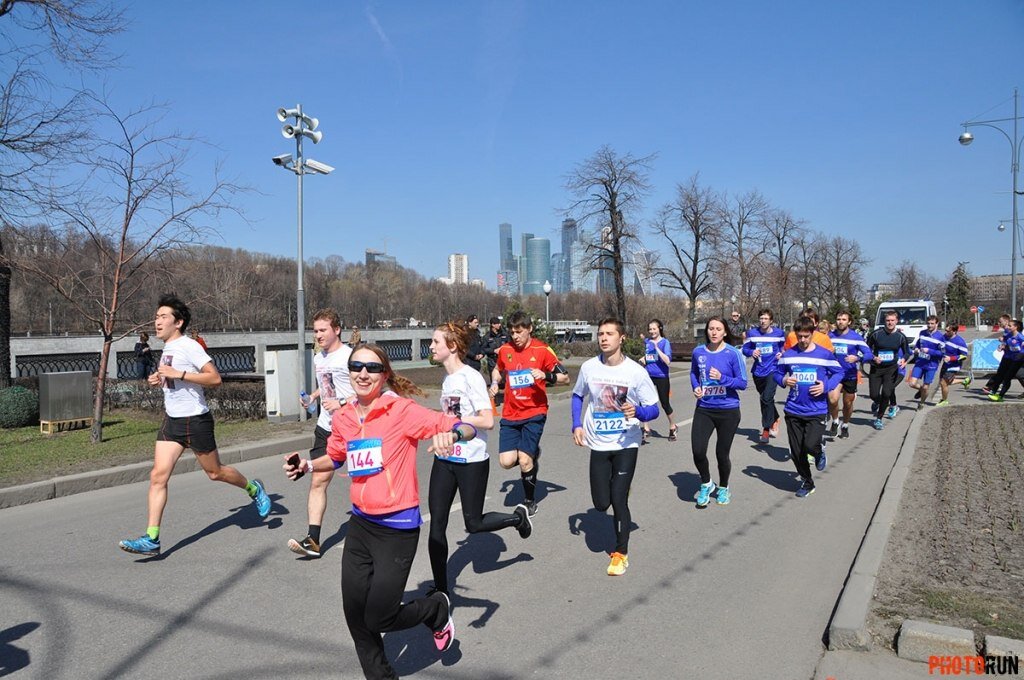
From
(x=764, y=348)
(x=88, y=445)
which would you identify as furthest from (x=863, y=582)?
(x=88, y=445)

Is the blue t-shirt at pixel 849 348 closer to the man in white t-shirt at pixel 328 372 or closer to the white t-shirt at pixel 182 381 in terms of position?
the man in white t-shirt at pixel 328 372

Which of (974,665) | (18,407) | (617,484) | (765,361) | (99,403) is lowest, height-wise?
(974,665)

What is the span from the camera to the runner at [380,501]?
11.4 ft

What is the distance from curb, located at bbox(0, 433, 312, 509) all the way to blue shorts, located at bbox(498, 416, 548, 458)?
4.34m

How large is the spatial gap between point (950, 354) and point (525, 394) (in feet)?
41.7

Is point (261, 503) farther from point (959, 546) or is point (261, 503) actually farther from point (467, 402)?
point (959, 546)

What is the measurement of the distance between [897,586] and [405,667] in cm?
342

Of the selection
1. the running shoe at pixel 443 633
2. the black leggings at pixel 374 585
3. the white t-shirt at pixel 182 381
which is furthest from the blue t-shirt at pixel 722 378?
the white t-shirt at pixel 182 381

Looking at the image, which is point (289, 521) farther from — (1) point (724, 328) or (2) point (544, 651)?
(1) point (724, 328)

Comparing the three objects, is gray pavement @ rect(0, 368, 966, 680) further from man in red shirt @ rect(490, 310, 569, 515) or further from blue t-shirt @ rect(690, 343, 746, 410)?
blue t-shirt @ rect(690, 343, 746, 410)

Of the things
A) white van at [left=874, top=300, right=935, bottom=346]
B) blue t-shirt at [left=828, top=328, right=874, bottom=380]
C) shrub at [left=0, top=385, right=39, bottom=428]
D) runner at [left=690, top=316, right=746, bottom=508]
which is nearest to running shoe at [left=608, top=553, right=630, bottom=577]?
runner at [left=690, top=316, right=746, bottom=508]

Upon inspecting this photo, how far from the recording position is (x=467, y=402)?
5.28 metres

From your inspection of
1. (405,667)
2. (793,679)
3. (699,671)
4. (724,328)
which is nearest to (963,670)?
(793,679)

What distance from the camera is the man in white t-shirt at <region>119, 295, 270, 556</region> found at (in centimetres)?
590
